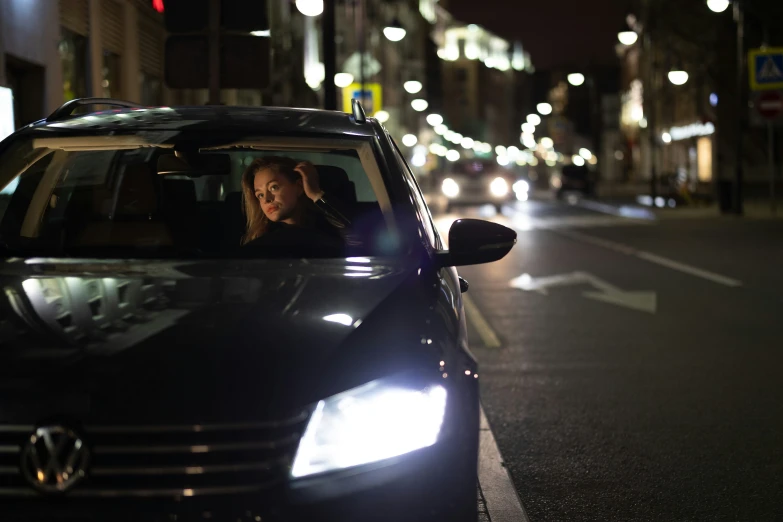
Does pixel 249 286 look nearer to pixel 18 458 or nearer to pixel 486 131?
pixel 18 458

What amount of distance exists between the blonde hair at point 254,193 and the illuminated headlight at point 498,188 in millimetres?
39534

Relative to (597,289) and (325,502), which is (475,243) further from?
(597,289)

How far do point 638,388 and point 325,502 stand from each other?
5.46 meters

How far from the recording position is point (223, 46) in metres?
10.0

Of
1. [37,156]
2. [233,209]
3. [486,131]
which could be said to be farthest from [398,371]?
[486,131]

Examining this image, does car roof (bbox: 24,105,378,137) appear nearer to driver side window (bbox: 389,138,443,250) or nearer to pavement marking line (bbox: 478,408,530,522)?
driver side window (bbox: 389,138,443,250)

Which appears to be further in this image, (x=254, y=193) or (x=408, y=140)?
(x=408, y=140)

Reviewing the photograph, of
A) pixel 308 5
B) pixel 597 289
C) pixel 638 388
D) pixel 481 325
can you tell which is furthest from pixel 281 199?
pixel 308 5

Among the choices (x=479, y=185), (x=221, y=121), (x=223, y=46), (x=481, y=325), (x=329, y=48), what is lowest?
(x=481, y=325)

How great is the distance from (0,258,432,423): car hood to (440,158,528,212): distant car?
40.7 meters

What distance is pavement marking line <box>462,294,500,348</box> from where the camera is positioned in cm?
1034

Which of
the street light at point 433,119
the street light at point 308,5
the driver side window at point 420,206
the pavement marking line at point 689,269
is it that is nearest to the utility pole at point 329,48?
the pavement marking line at point 689,269

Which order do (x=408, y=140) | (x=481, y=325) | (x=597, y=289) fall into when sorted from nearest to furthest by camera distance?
(x=481, y=325) < (x=597, y=289) < (x=408, y=140)

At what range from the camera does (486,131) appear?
191625 mm
